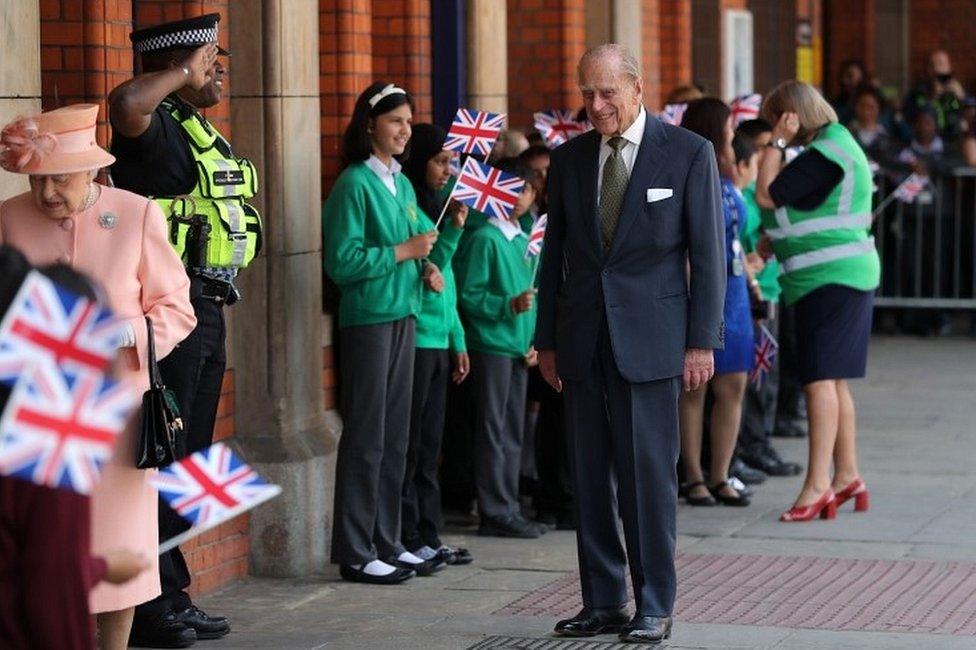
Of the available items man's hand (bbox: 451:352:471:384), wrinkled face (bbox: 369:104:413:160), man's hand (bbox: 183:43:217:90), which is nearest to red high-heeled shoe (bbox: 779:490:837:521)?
man's hand (bbox: 451:352:471:384)

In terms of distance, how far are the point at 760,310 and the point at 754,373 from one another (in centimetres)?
31

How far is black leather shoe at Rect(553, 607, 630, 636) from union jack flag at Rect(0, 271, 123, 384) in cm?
360

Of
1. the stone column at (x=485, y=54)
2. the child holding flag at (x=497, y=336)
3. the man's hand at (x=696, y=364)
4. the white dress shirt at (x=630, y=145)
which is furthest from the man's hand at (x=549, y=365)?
the stone column at (x=485, y=54)

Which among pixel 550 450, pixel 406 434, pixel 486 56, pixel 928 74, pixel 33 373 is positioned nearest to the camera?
pixel 33 373

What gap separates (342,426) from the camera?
8.16 m

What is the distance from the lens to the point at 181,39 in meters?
6.60

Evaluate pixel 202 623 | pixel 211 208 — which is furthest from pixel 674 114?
pixel 202 623

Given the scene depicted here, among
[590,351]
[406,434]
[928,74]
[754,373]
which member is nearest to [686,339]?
[590,351]

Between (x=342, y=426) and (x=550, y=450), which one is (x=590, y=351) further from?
(x=550, y=450)

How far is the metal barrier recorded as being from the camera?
16.9 m

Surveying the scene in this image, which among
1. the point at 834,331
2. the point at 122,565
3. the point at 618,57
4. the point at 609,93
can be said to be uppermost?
the point at 618,57

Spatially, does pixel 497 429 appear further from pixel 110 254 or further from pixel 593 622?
pixel 110 254

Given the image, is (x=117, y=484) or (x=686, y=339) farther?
(x=686, y=339)

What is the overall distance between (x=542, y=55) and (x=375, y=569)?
478cm
